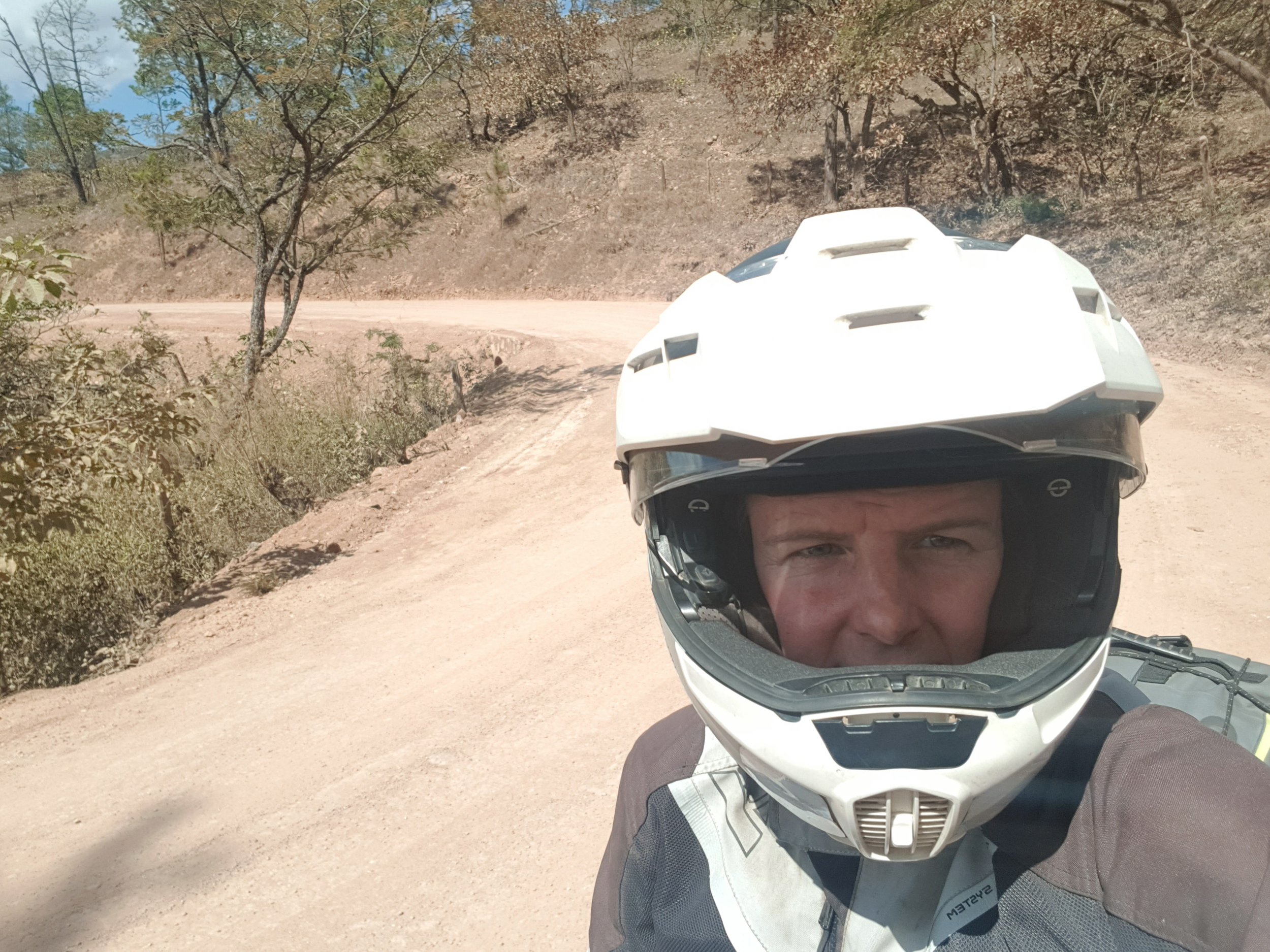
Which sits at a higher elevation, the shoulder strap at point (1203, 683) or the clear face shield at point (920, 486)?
the clear face shield at point (920, 486)

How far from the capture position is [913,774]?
989mm

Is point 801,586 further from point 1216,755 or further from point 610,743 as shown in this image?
point 610,743

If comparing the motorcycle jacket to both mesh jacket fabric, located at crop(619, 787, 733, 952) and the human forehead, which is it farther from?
the human forehead

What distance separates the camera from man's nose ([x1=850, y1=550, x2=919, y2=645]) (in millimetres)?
1189

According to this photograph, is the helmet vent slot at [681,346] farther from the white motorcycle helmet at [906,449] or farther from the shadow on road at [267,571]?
the shadow on road at [267,571]

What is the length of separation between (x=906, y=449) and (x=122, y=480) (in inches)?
190

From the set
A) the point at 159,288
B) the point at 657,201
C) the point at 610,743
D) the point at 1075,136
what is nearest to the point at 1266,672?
the point at 610,743

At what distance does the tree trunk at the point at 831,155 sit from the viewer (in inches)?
746

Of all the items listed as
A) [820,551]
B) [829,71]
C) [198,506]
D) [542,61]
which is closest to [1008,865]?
[820,551]

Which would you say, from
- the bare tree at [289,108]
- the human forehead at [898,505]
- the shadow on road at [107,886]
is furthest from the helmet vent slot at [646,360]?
the bare tree at [289,108]

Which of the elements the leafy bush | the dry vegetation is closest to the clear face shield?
the leafy bush

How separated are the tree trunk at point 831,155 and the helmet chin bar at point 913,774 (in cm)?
1934

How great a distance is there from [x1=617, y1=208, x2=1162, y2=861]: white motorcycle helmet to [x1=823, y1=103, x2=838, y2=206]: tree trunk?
62.3ft

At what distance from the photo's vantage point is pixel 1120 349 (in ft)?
3.68
